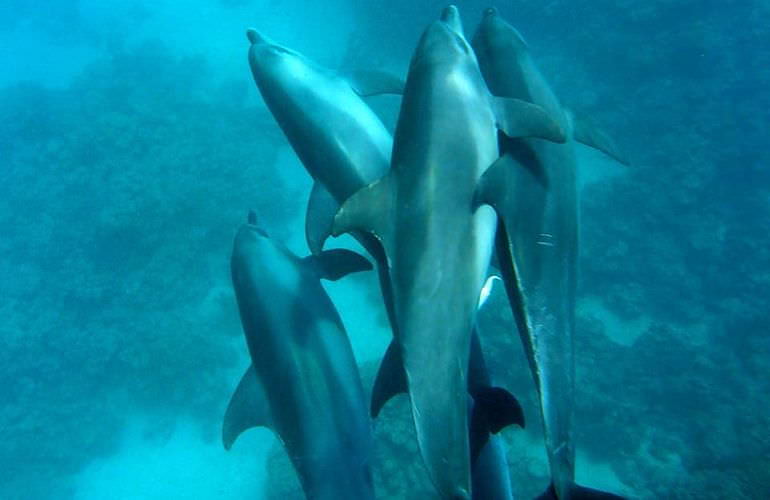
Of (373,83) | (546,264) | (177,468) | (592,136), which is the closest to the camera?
(546,264)

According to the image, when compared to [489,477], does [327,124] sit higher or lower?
higher

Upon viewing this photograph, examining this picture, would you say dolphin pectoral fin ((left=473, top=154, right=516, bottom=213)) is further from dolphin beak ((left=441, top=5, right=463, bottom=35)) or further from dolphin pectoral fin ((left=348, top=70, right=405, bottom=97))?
Answer: dolphin pectoral fin ((left=348, top=70, right=405, bottom=97))

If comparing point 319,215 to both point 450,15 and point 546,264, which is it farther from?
point 546,264

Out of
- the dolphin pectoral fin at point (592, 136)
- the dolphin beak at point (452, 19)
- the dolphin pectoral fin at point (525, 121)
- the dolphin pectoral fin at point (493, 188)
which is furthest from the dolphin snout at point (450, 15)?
the dolphin pectoral fin at point (493, 188)

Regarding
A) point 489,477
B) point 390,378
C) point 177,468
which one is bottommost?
point 489,477

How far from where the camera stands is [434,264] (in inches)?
97.8

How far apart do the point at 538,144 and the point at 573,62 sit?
18859 millimetres

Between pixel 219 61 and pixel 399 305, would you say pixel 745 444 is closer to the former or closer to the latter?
pixel 399 305

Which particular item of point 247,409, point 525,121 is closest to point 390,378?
point 247,409

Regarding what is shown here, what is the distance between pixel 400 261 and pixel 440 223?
288 millimetres

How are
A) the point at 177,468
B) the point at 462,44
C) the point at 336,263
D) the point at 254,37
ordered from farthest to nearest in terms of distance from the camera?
the point at 177,468
the point at 254,37
the point at 336,263
the point at 462,44

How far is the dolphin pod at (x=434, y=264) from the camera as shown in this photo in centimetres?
237

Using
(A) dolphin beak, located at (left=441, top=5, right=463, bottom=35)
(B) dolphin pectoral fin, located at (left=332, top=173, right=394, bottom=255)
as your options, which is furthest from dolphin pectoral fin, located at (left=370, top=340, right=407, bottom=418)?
(A) dolphin beak, located at (left=441, top=5, right=463, bottom=35)

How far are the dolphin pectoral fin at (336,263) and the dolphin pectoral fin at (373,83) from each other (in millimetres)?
1405
